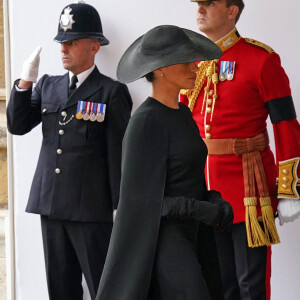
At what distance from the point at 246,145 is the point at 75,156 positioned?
968mm

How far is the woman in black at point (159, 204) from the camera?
389 centimetres

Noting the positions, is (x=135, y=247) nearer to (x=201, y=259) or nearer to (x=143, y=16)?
(x=201, y=259)

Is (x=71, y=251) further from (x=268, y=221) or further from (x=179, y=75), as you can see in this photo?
(x=179, y=75)

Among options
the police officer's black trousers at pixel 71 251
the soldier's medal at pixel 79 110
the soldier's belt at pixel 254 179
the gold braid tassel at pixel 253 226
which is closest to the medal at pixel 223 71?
the soldier's belt at pixel 254 179

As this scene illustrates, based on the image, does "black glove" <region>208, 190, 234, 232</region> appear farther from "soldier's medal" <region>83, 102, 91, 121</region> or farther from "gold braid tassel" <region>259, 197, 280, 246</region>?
"soldier's medal" <region>83, 102, 91, 121</region>

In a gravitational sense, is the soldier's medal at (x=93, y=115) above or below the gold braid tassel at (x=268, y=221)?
above

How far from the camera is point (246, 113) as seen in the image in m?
4.68

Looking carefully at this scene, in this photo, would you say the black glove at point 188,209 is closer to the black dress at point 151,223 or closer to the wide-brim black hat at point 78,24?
the black dress at point 151,223

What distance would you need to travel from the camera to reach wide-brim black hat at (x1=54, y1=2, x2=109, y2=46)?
17.1 feet

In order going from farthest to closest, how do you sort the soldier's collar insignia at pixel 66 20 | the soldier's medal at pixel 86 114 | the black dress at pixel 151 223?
the soldier's collar insignia at pixel 66 20
the soldier's medal at pixel 86 114
the black dress at pixel 151 223

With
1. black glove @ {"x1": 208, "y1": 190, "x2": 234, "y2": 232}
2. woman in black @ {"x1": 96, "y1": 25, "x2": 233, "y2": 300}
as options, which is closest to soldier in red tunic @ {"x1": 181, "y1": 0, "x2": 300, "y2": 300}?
black glove @ {"x1": 208, "y1": 190, "x2": 234, "y2": 232}

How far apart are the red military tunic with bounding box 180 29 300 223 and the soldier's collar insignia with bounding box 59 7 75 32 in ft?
2.88

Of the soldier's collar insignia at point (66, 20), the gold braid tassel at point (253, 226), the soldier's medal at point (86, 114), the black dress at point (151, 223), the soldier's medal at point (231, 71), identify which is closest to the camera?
the black dress at point (151, 223)

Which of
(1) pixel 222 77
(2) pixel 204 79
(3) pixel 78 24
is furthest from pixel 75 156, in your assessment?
(1) pixel 222 77
